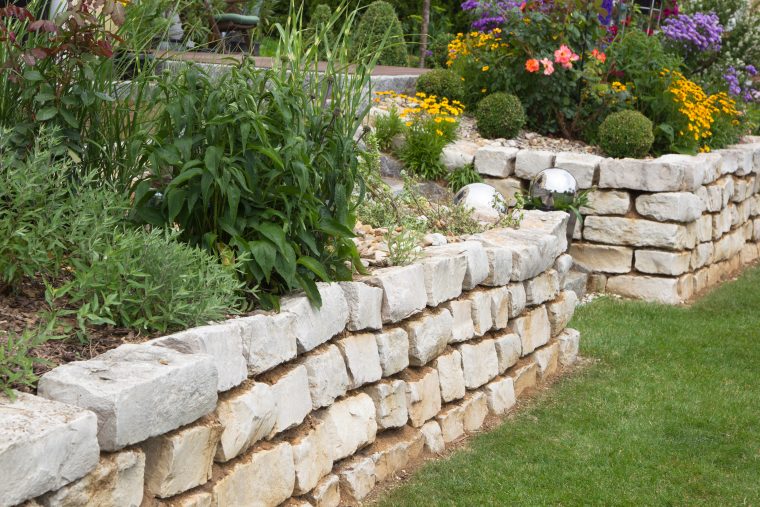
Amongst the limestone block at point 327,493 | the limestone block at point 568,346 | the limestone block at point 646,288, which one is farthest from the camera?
the limestone block at point 646,288

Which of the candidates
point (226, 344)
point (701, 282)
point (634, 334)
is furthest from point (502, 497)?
point (701, 282)

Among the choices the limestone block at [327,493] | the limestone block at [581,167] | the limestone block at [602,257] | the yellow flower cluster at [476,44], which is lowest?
the limestone block at [602,257]

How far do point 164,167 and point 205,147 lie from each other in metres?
0.21

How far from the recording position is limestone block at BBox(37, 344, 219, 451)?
2.70m

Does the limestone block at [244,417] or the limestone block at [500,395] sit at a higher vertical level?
the limestone block at [244,417]

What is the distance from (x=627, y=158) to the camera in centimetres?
839

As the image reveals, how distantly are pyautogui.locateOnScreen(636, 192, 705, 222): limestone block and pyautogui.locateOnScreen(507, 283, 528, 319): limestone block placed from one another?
115 inches

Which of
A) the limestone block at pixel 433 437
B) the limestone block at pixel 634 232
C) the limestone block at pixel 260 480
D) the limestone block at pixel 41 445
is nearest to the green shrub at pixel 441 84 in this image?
the limestone block at pixel 634 232

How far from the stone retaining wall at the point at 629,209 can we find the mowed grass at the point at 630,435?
1105 millimetres

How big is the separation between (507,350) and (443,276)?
3.03 ft

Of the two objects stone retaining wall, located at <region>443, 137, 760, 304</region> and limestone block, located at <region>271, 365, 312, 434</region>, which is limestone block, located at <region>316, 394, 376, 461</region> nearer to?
limestone block, located at <region>271, 365, 312, 434</region>

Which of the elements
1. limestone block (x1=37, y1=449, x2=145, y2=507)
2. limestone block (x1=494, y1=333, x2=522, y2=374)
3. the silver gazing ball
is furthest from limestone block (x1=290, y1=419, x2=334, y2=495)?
the silver gazing ball

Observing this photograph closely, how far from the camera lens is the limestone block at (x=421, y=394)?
4582 millimetres

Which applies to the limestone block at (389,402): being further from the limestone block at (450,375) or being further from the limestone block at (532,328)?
the limestone block at (532,328)
